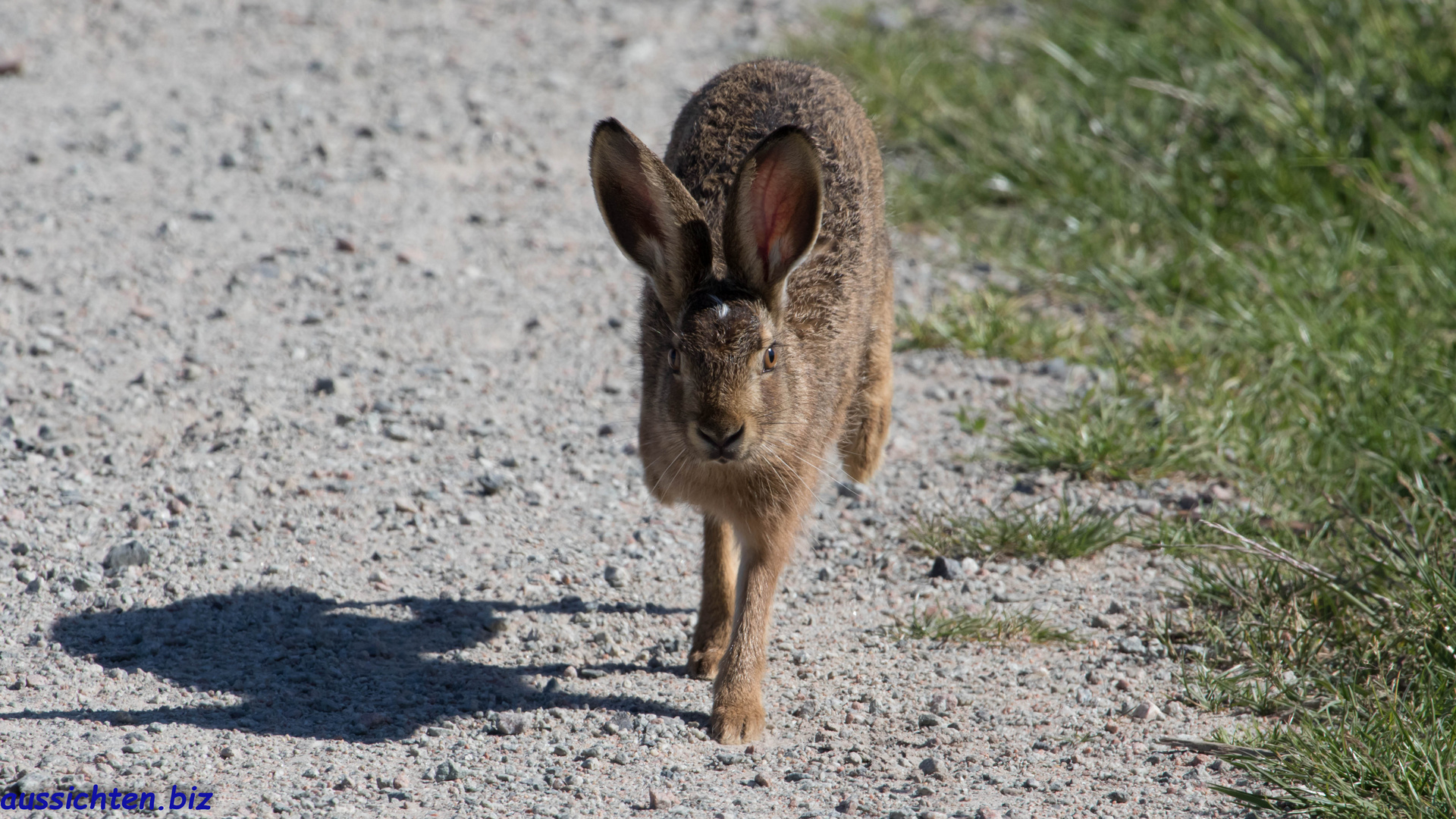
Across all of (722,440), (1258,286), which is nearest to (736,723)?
(722,440)

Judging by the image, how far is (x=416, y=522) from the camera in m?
5.23

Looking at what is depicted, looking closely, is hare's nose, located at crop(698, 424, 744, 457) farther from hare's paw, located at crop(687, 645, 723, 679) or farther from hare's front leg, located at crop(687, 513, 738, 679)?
hare's paw, located at crop(687, 645, 723, 679)

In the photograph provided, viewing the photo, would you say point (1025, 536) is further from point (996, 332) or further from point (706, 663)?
point (996, 332)

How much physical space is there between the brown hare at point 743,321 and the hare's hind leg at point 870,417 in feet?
0.74

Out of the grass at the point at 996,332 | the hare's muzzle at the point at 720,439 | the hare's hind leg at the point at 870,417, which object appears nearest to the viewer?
the hare's muzzle at the point at 720,439

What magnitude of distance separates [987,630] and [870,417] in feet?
3.36

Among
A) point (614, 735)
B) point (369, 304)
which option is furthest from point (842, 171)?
point (369, 304)

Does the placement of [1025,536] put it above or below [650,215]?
below

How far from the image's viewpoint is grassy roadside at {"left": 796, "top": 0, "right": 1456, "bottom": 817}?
14.0ft

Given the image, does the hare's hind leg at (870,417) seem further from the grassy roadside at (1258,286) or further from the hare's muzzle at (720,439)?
the hare's muzzle at (720,439)

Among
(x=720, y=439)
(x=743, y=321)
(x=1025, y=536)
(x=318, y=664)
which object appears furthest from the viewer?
(x=1025, y=536)

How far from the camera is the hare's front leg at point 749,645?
420 centimetres

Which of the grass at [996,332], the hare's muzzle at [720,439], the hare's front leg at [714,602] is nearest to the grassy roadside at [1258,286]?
the grass at [996,332]

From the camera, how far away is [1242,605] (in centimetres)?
466
